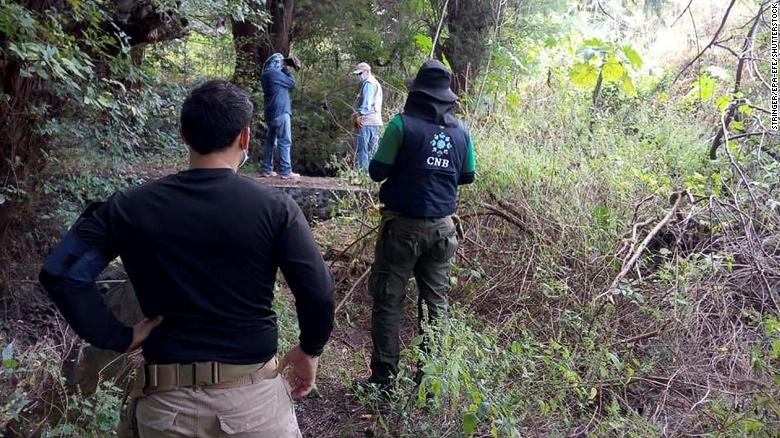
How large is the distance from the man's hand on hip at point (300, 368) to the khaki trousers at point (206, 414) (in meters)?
0.15

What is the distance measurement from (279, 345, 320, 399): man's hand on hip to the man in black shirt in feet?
0.47

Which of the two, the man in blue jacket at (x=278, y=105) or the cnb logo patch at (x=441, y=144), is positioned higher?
the cnb logo patch at (x=441, y=144)

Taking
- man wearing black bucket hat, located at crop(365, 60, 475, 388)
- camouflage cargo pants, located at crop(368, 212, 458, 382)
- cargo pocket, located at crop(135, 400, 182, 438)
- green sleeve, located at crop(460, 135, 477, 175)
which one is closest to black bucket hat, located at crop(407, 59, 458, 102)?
man wearing black bucket hat, located at crop(365, 60, 475, 388)

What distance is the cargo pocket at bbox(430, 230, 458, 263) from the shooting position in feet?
13.7

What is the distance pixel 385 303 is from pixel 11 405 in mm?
2082

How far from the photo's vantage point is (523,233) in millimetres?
5547

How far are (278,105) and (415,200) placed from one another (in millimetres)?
6438

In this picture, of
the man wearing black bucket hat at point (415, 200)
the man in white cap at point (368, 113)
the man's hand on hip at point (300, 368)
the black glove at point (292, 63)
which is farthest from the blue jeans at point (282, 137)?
the man's hand on hip at point (300, 368)

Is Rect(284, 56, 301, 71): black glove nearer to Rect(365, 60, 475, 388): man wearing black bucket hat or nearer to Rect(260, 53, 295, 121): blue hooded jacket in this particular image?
Rect(260, 53, 295, 121): blue hooded jacket

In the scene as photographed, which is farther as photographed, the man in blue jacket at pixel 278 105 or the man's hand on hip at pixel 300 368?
the man in blue jacket at pixel 278 105

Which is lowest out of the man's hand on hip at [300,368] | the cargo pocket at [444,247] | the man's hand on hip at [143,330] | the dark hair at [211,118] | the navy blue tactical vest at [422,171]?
the cargo pocket at [444,247]

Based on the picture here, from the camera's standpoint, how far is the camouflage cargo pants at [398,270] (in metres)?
4.11

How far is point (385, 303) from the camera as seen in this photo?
13.7 feet

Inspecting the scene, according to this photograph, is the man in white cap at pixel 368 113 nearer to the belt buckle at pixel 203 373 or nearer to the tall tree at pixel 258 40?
the tall tree at pixel 258 40
